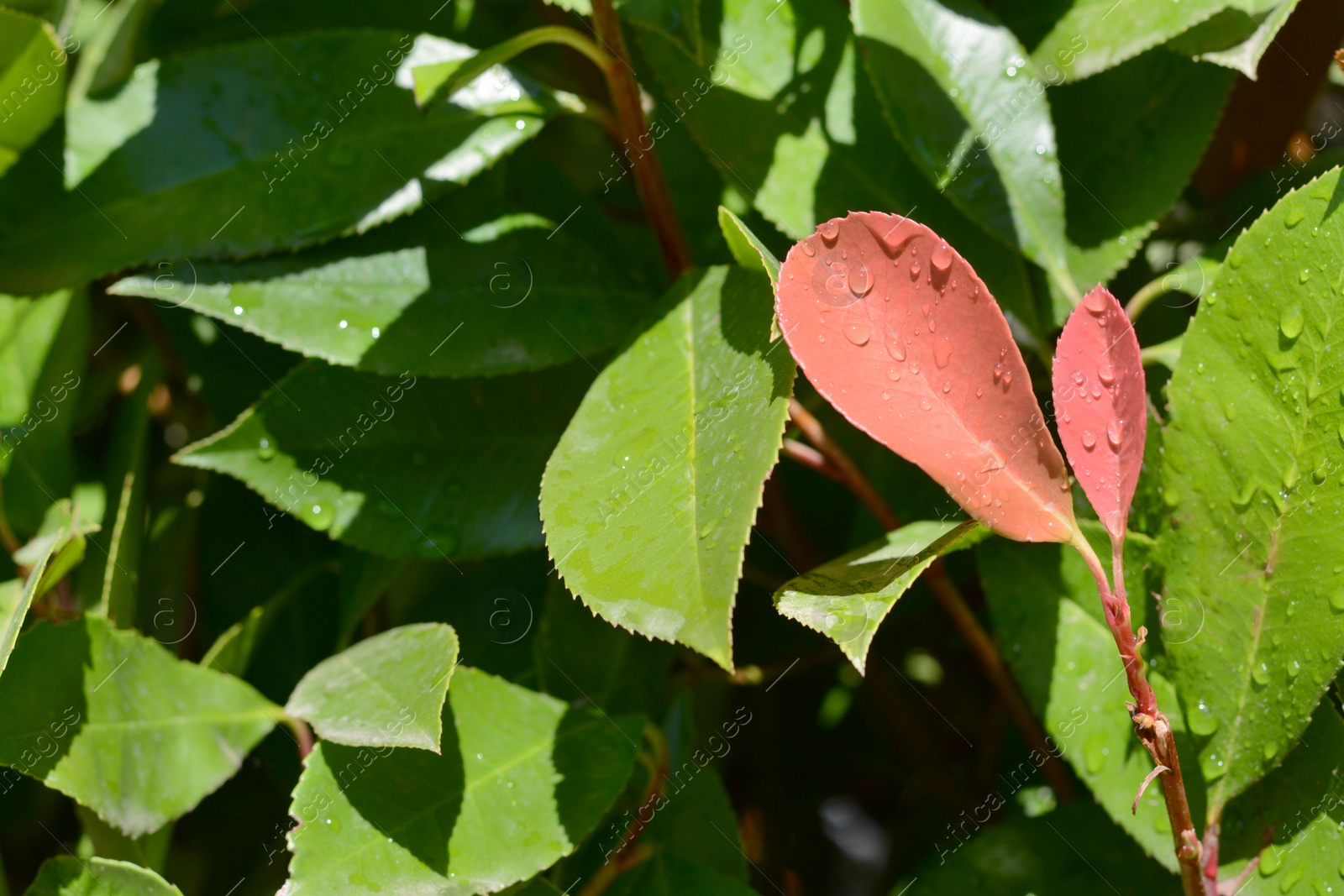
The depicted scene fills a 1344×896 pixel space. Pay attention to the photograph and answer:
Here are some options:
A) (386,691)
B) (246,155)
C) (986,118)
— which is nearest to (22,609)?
(386,691)

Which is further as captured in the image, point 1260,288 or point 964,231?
point 964,231

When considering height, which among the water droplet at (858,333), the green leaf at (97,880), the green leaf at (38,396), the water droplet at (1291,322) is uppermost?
the green leaf at (38,396)

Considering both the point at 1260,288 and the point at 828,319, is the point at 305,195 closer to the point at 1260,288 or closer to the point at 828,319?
the point at 828,319

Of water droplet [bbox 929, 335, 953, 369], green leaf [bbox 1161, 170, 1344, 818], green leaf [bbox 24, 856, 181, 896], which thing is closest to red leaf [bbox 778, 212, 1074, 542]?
water droplet [bbox 929, 335, 953, 369]

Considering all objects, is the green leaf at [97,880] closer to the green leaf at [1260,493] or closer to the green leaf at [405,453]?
the green leaf at [405,453]

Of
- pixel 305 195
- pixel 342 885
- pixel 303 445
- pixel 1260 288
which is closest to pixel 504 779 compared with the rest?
pixel 342 885

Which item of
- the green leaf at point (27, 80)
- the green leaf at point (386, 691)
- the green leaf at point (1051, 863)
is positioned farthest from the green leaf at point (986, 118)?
the green leaf at point (27, 80)
